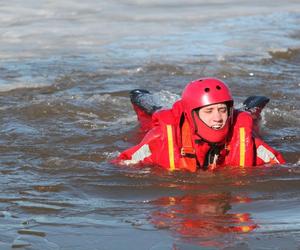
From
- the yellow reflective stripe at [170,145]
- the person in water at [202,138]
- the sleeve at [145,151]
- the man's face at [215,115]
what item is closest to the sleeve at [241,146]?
the person in water at [202,138]

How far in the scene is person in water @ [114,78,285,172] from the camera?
270 inches

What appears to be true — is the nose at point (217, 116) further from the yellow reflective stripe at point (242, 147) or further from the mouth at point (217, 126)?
the yellow reflective stripe at point (242, 147)

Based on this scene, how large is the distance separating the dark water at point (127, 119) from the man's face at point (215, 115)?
433 millimetres

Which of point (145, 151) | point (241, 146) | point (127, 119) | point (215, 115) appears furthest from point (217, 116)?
point (127, 119)

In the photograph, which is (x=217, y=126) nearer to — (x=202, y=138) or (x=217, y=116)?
(x=217, y=116)

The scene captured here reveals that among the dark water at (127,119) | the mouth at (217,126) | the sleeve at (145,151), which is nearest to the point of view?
the dark water at (127,119)

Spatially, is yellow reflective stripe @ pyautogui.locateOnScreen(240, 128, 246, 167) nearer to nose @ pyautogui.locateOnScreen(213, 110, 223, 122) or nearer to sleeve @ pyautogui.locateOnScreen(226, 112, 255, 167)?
sleeve @ pyautogui.locateOnScreen(226, 112, 255, 167)

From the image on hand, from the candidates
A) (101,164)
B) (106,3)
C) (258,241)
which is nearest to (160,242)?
(258,241)

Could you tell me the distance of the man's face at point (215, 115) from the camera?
6804mm

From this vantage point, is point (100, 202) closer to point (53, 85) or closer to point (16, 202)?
point (16, 202)

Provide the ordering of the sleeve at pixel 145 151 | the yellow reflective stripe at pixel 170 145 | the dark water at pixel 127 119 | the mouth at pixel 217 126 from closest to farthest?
1. the dark water at pixel 127 119
2. the mouth at pixel 217 126
3. the yellow reflective stripe at pixel 170 145
4. the sleeve at pixel 145 151

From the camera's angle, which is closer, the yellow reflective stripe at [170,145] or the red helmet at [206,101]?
the red helmet at [206,101]

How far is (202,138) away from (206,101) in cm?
31

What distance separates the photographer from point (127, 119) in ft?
31.7
